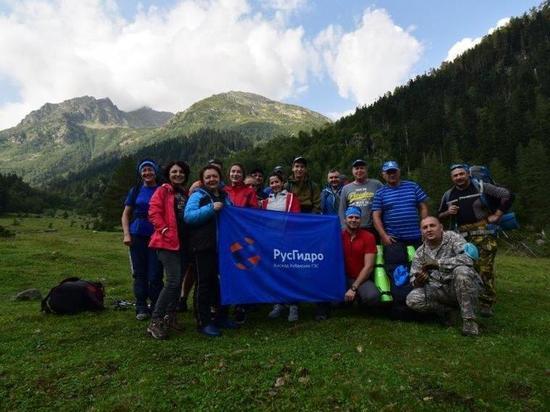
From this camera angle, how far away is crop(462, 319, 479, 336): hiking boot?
27.9 feet

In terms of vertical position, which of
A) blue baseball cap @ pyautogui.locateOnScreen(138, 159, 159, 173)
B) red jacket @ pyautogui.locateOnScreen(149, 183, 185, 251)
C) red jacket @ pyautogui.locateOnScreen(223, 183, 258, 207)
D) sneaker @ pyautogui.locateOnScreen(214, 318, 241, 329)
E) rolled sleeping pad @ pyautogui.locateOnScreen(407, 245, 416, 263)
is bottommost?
sneaker @ pyautogui.locateOnScreen(214, 318, 241, 329)

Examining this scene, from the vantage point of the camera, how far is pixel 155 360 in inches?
289

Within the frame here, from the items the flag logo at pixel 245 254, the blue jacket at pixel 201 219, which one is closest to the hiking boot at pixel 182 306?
the flag logo at pixel 245 254

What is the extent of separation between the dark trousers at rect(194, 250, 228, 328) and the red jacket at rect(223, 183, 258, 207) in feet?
5.01

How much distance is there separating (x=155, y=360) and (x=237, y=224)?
11.3 feet

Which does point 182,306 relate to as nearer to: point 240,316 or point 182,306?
point 182,306

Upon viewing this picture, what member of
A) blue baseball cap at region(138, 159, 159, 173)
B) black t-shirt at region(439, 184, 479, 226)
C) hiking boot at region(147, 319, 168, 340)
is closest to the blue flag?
hiking boot at region(147, 319, 168, 340)

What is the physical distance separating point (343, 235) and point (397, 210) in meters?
1.49

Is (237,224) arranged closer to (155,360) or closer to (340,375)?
(155,360)

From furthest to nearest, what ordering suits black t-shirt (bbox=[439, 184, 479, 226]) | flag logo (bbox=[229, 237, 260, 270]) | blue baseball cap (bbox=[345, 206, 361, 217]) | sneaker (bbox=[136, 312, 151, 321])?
black t-shirt (bbox=[439, 184, 479, 226]) < blue baseball cap (bbox=[345, 206, 361, 217]) < sneaker (bbox=[136, 312, 151, 321]) < flag logo (bbox=[229, 237, 260, 270])

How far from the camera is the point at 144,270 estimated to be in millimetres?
10375

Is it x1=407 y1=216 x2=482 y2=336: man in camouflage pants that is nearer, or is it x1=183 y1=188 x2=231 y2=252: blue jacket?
x1=407 y1=216 x2=482 y2=336: man in camouflage pants

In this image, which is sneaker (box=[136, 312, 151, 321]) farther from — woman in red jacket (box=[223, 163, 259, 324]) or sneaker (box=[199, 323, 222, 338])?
woman in red jacket (box=[223, 163, 259, 324])

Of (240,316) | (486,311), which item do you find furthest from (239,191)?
(486,311)
